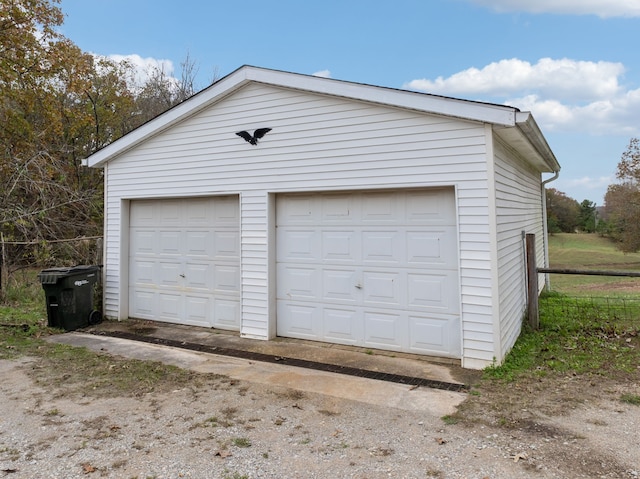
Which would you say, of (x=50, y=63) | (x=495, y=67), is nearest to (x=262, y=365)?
(x=50, y=63)

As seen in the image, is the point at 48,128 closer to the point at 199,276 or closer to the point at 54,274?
the point at 54,274

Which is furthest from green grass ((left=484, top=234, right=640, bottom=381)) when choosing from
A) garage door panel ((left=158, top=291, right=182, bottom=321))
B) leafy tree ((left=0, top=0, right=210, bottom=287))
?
leafy tree ((left=0, top=0, right=210, bottom=287))

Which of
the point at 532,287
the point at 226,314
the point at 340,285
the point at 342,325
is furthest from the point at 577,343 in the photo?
A: the point at 226,314

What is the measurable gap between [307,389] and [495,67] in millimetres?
15241

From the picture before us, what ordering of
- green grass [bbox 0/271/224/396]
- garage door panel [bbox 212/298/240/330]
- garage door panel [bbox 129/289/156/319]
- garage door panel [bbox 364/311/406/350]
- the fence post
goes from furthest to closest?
garage door panel [bbox 129/289/156/319]
garage door panel [bbox 212/298/240/330]
the fence post
garage door panel [bbox 364/311/406/350]
green grass [bbox 0/271/224/396]

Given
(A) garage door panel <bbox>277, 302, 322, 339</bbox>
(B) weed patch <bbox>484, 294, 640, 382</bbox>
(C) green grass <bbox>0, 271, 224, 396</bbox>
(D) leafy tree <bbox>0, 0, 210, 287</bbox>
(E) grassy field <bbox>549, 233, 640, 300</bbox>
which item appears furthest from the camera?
(E) grassy field <bbox>549, 233, 640, 300</bbox>

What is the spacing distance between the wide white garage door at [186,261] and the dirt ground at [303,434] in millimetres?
2495

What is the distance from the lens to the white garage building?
15.6 feet

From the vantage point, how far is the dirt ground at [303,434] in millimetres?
2672

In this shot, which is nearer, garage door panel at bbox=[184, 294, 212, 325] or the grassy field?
garage door panel at bbox=[184, 294, 212, 325]

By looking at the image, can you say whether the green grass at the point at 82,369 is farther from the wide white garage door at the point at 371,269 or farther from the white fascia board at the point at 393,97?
the white fascia board at the point at 393,97

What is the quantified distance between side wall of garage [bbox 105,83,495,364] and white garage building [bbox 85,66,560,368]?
2 cm

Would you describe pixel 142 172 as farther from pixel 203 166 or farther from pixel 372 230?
pixel 372 230

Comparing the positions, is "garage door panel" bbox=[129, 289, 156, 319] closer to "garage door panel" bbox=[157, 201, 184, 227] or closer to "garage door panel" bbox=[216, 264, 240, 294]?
"garage door panel" bbox=[157, 201, 184, 227]
